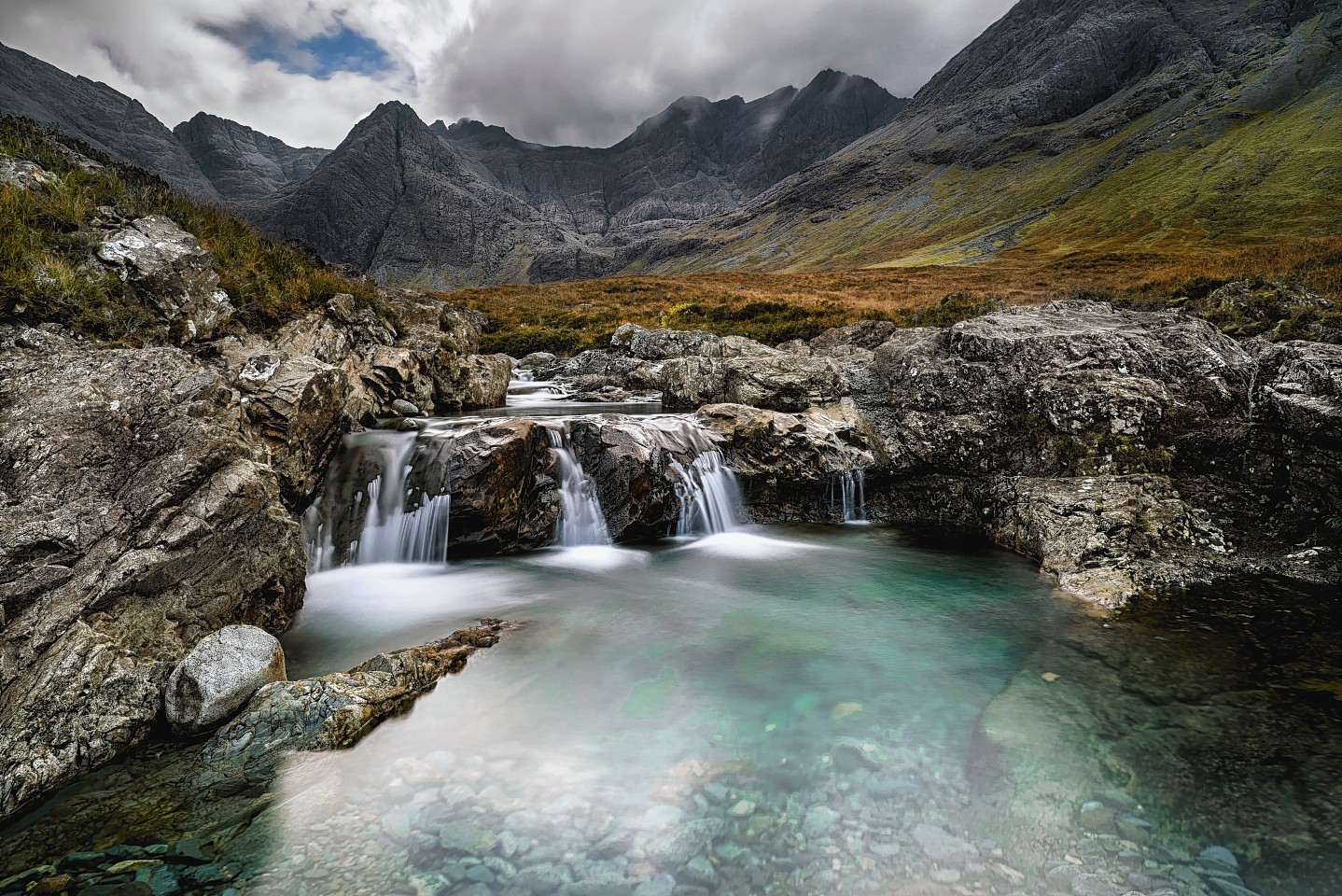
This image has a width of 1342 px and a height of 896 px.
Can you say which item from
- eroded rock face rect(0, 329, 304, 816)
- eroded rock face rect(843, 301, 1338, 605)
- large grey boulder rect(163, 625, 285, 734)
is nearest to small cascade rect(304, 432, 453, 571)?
eroded rock face rect(0, 329, 304, 816)

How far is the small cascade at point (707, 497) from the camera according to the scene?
12688mm

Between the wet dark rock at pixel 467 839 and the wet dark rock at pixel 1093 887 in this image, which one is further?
the wet dark rock at pixel 467 839

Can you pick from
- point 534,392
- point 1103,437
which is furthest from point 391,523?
point 1103,437

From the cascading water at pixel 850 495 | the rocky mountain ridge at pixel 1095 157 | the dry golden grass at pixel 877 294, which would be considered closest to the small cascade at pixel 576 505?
the cascading water at pixel 850 495

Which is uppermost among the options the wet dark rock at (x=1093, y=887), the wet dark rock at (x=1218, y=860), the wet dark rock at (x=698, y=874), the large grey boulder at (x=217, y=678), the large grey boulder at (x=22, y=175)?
the large grey boulder at (x=22, y=175)

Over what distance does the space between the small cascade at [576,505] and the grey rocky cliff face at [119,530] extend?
4.83 m

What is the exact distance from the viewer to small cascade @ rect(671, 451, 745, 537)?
1269 cm

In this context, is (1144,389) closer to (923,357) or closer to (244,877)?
(923,357)

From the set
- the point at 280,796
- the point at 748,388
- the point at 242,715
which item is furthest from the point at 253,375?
the point at 748,388

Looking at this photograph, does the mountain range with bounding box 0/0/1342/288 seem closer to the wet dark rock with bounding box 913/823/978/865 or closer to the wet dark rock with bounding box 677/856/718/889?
the wet dark rock with bounding box 677/856/718/889

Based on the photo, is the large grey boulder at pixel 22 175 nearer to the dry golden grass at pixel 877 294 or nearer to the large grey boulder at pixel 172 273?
the large grey boulder at pixel 172 273

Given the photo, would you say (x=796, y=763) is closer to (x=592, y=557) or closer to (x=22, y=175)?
(x=592, y=557)

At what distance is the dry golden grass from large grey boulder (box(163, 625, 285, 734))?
2027cm

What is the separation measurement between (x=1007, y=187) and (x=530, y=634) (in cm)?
13747
